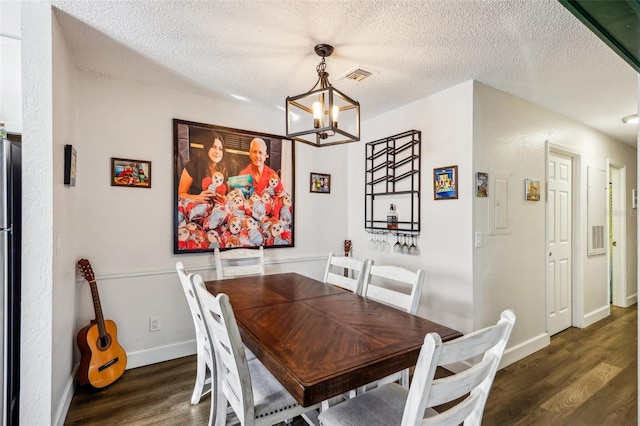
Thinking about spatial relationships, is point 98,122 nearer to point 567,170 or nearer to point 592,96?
point 592,96

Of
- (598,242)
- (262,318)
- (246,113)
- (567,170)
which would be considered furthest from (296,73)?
(598,242)

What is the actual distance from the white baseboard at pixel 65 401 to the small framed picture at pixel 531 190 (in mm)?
3774

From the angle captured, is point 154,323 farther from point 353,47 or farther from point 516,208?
point 516,208

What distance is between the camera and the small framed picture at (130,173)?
8.18 ft

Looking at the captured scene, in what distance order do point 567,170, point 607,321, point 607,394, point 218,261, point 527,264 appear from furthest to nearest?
point 607,321 → point 567,170 → point 527,264 → point 218,261 → point 607,394

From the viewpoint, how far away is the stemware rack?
2.95 metres

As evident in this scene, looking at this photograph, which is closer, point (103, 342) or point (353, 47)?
point (353, 47)

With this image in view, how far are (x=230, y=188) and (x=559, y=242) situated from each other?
11.5 feet

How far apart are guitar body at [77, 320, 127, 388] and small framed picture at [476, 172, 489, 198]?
3.02 m

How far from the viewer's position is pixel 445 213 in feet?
8.80

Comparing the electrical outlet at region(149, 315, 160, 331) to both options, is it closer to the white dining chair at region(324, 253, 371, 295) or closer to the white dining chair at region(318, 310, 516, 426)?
the white dining chair at region(324, 253, 371, 295)

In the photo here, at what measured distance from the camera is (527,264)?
289 cm

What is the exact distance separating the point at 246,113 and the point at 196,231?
125cm

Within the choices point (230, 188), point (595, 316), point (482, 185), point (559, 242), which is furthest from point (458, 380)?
point (595, 316)
